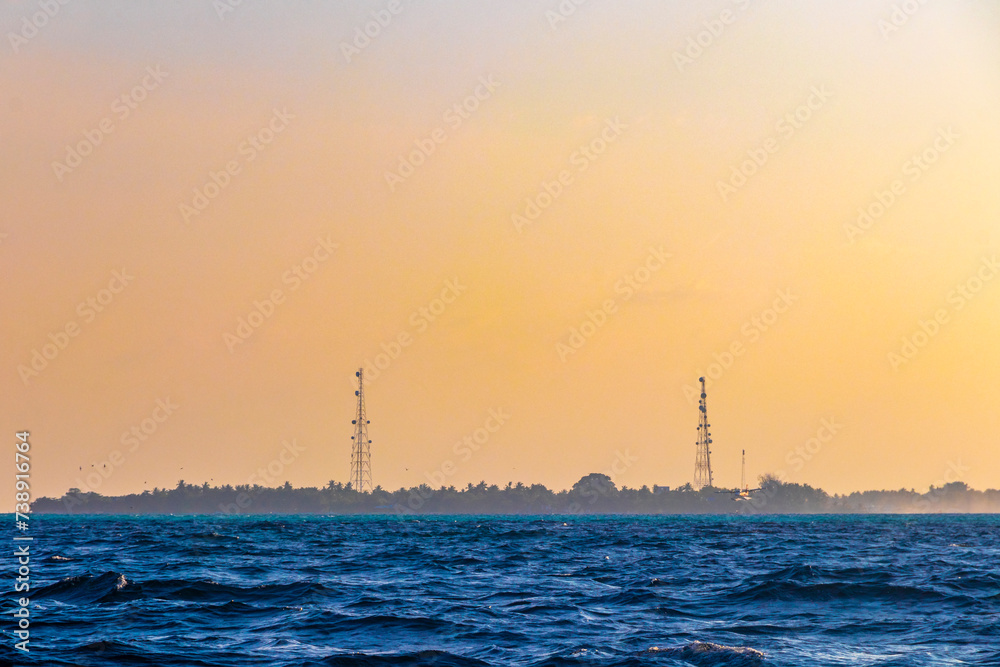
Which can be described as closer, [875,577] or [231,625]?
[231,625]

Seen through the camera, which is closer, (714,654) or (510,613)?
(714,654)

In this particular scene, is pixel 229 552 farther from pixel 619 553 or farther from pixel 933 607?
pixel 933 607

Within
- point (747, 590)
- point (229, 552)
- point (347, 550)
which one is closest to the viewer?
point (747, 590)

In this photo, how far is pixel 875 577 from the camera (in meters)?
46.2

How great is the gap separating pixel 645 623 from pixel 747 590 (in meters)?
11.1

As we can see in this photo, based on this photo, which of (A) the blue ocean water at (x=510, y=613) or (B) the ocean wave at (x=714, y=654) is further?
(A) the blue ocean water at (x=510, y=613)

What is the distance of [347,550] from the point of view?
252ft

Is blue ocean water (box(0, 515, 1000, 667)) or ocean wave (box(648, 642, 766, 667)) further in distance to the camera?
blue ocean water (box(0, 515, 1000, 667))

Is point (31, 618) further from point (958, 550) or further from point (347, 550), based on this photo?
point (958, 550)

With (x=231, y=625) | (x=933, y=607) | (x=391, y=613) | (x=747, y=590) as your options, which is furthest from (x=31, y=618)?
(x=933, y=607)

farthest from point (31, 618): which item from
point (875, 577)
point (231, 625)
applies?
point (875, 577)

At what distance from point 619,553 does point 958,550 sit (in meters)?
29.4

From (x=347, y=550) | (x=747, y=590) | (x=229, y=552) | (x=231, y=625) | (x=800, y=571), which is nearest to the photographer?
(x=231, y=625)

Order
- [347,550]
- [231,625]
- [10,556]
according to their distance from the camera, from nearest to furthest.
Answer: [231,625], [10,556], [347,550]
